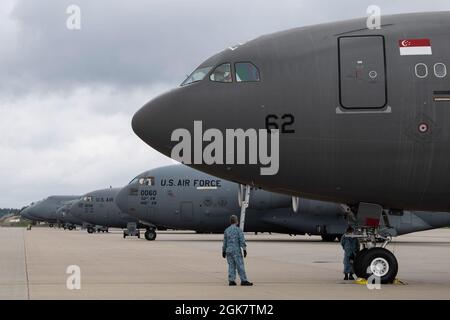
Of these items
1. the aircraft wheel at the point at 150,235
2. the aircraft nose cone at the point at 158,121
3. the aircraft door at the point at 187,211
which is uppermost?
the aircraft nose cone at the point at 158,121

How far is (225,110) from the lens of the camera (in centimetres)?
1620

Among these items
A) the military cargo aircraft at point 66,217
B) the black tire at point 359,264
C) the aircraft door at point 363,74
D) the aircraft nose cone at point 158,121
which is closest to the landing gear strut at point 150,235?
the aircraft nose cone at point 158,121

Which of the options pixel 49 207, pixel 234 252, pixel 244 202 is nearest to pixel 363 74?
pixel 234 252

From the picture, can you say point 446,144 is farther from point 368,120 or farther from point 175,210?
point 175,210

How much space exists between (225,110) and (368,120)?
303cm

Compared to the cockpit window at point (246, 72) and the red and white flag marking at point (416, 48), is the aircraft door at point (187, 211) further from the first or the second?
the red and white flag marking at point (416, 48)

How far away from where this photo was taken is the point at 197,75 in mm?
16969

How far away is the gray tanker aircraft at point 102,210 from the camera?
62287 millimetres

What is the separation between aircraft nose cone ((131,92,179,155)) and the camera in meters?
16.3

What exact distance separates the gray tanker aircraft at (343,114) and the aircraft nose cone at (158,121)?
2cm

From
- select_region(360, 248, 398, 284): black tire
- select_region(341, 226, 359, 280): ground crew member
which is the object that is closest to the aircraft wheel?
select_region(341, 226, 359, 280): ground crew member

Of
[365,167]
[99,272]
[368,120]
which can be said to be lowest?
[99,272]
